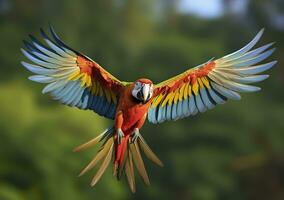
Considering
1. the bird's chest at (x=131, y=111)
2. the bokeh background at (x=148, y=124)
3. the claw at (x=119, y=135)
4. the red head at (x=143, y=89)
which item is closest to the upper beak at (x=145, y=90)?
the red head at (x=143, y=89)

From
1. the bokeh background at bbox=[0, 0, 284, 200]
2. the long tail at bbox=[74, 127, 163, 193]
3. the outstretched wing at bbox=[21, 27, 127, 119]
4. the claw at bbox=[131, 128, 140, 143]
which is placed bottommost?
the long tail at bbox=[74, 127, 163, 193]

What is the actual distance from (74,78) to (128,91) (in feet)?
1.70

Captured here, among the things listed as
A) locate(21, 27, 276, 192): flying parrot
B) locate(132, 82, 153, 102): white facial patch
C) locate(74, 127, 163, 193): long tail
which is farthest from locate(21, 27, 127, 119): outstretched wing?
locate(132, 82, 153, 102): white facial patch

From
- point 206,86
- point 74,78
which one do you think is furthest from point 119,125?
point 206,86

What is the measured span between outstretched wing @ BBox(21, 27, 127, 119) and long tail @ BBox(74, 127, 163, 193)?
0.15m

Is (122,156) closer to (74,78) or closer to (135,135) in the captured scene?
(135,135)

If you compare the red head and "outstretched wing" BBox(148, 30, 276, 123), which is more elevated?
"outstretched wing" BBox(148, 30, 276, 123)

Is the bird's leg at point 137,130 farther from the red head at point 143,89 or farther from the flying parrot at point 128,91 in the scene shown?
the red head at point 143,89

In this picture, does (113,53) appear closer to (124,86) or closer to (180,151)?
(180,151)

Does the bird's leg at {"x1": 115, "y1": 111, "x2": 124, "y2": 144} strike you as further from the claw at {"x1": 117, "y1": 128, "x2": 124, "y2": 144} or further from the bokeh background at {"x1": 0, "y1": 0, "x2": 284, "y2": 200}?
the bokeh background at {"x1": 0, "y1": 0, "x2": 284, "y2": 200}

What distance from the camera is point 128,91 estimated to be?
555cm

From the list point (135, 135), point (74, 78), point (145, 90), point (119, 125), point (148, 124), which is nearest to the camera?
point (145, 90)

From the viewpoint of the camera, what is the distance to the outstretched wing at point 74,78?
18.8 ft

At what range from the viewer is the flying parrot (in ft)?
18.3
